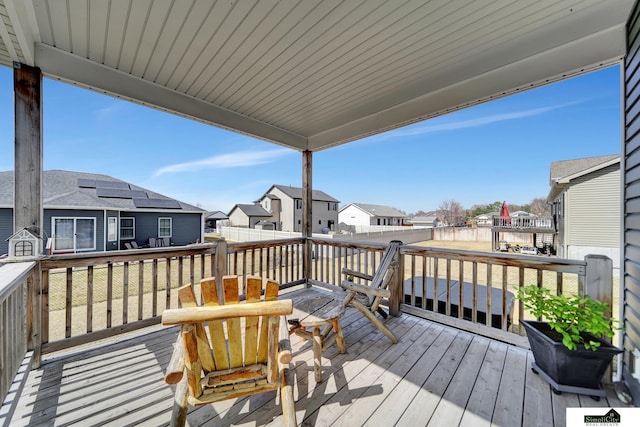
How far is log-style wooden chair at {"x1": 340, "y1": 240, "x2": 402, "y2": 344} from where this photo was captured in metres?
2.48

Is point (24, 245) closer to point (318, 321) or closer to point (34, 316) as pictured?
point (34, 316)

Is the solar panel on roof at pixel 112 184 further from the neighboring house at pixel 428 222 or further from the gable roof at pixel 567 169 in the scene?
the neighboring house at pixel 428 222

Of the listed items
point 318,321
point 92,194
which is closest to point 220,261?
point 318,321

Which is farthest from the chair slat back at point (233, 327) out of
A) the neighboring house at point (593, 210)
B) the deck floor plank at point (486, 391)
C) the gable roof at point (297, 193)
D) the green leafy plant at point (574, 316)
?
the gable roof at point (297, 193)

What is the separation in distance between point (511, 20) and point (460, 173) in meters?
23.0

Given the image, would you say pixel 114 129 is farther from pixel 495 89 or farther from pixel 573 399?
pixel 573 399

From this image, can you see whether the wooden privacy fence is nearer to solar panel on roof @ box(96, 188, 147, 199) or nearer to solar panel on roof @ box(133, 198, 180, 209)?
solar panel on roof @ box(133, 198, 180, 209)

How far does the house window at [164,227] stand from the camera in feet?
41.0

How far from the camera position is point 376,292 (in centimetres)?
244

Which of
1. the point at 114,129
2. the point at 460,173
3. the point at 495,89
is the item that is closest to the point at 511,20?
the point at 495,89

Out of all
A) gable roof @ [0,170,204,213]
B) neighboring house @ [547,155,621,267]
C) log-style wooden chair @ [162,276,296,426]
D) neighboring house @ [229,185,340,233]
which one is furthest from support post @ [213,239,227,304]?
neighboring house @ [229,185,340,233]

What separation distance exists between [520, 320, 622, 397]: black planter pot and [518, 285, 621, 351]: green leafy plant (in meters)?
0.07

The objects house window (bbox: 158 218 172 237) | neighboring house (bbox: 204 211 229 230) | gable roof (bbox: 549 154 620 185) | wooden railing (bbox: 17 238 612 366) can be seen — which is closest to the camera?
wooden railing (bbox: 17 238 612 366)

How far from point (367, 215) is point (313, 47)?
27839mm
